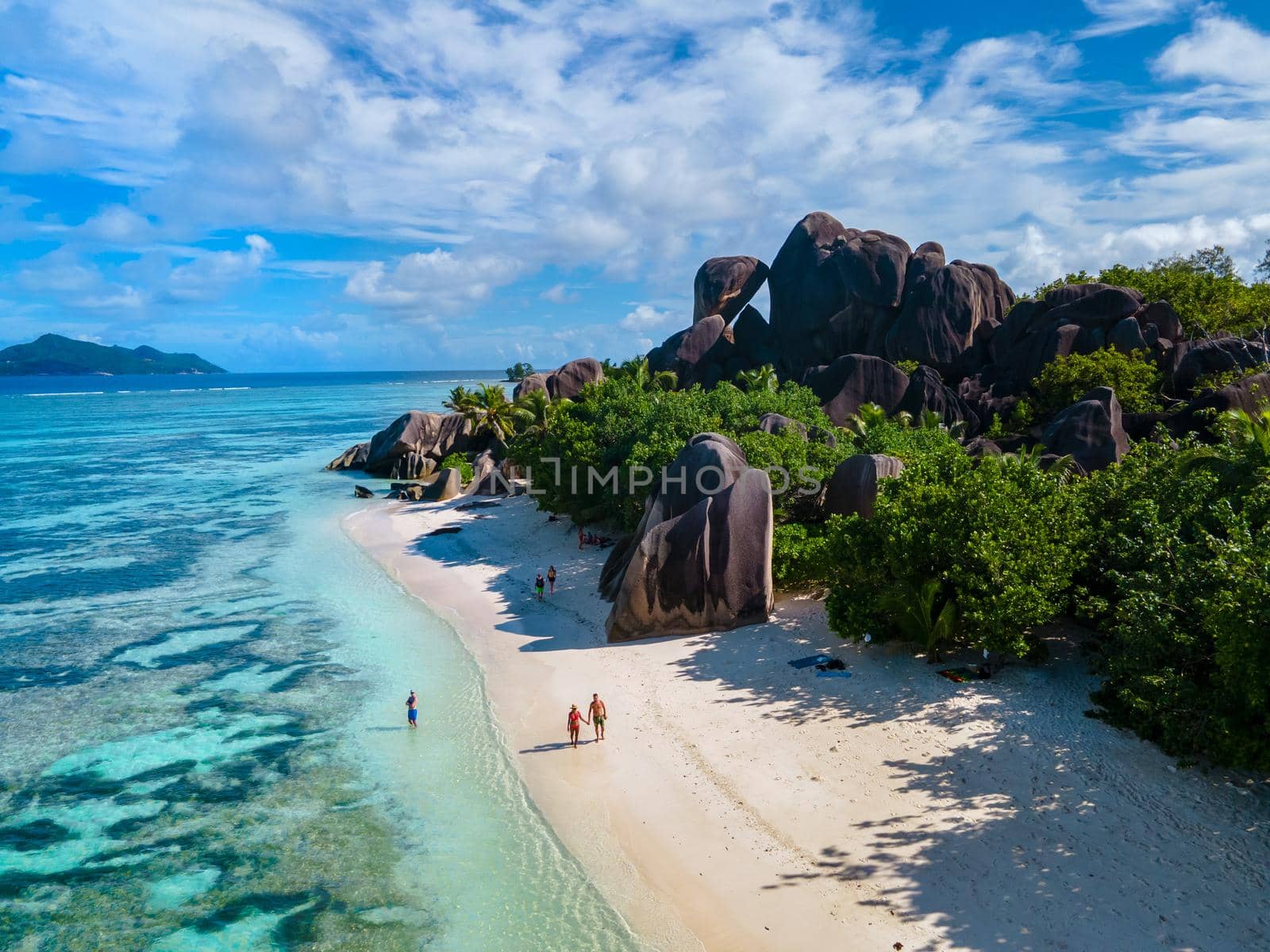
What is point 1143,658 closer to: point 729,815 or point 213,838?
point 729,815

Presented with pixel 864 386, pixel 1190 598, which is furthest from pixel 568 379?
pixel 1190 598

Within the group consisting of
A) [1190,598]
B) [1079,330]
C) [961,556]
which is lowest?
[1190,598]

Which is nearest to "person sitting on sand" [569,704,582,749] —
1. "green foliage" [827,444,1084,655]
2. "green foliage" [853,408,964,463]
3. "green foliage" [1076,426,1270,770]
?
"green foliage" [827,444,1084,655]

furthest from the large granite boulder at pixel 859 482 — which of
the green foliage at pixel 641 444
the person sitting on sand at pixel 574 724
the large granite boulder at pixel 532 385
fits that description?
the large granite boulder at pixel 532 385

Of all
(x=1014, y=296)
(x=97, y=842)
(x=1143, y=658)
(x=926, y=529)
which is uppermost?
(x=1014, y=296)

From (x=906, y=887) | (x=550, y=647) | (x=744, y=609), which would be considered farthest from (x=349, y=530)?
(x=906, y=887)

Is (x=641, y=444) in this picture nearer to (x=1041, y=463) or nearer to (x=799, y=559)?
(x=799, y=559)
